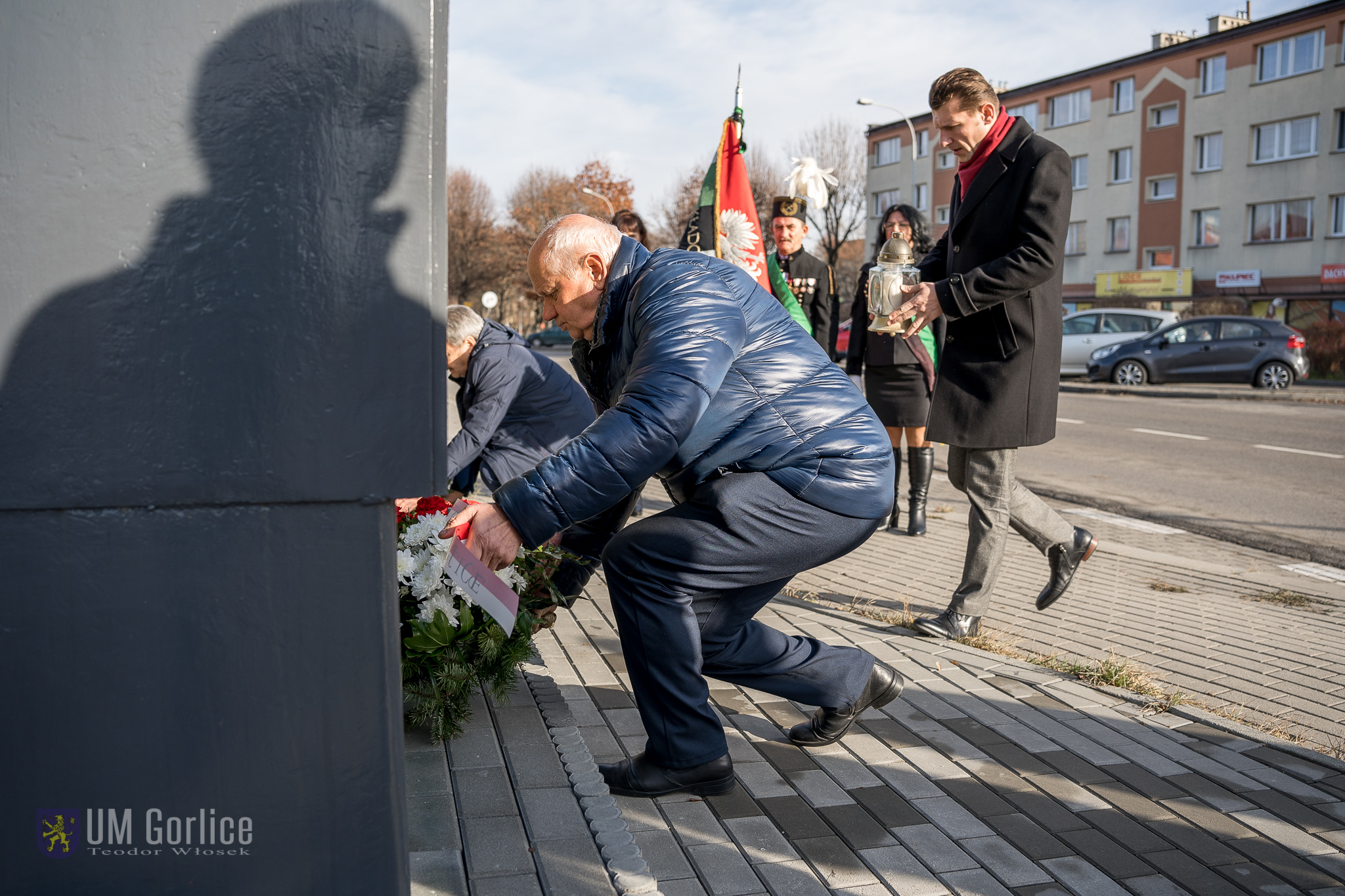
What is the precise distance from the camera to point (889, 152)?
54594 millimetres

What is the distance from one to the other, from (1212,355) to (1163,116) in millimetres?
23032

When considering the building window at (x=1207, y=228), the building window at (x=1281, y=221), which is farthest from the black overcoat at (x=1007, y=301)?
the building window at (x=1207, y=228)

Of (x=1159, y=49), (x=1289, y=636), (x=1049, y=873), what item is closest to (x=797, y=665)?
(x=1049, y=873)

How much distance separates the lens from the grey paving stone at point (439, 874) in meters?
2.17

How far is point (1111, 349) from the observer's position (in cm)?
2238

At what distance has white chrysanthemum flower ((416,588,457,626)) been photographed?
3047mm

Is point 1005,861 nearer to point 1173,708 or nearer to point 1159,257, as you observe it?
point 1173,708

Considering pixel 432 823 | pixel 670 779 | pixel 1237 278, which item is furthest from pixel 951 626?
pixel 1237 278

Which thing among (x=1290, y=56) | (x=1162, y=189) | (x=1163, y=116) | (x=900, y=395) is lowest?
(x=900, y=395)

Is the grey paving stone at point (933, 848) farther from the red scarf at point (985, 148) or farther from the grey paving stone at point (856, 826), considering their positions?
the red scarf at point (985, 148)

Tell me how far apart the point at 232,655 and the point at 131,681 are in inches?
6.0

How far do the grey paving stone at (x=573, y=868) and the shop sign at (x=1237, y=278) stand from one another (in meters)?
39.1

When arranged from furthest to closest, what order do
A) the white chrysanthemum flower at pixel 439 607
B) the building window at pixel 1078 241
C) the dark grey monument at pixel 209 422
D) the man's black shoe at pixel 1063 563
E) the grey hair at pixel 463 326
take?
the building window at pixel 1078 241, the grey hair at pixel 463 326, the man's black shoe at pixel 1063 563, the white chrysanthemum flower at pixel 439 607, the dark grey monument at pixel 209 422

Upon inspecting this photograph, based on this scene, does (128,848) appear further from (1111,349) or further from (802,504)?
(1111,349)
